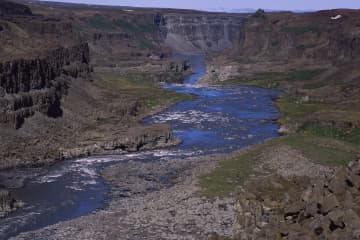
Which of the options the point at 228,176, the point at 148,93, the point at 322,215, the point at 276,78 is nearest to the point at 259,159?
the point at 228,176

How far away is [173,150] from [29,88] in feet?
75.8

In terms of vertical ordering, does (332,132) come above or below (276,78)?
above

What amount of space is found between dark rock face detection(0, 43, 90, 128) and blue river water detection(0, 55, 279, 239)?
12.7 meters

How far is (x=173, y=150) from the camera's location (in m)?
81.6

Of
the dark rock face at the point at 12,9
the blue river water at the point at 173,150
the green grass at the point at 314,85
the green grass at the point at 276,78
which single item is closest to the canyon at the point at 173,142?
the green grass at the point at 314,85

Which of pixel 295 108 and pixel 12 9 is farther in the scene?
pixel 12 9

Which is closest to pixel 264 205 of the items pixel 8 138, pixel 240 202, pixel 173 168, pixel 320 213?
pixel 240 202

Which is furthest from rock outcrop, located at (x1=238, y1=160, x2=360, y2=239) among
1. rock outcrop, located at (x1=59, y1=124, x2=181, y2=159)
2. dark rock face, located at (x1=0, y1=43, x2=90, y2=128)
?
dark rock face, located at (x1=0, y1=43, x2=90, y2=128)

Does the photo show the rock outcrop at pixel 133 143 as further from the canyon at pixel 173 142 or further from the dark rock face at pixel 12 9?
the dark rock face at pixel 12 9

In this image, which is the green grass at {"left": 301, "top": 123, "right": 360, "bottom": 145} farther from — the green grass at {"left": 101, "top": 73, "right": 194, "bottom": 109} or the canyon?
the green grass at {"left": 101, "top": 73, "right": 194, "bottom": 109}

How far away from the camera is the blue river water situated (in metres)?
55.0

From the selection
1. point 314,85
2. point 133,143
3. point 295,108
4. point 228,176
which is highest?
point 228,176

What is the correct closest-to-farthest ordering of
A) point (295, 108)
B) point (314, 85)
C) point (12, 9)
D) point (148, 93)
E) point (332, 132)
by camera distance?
point (332, 132)
point (295, 108)
point (148, 93)
point (314, 85)
point (12, 9)

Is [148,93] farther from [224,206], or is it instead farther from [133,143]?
[224,206]
